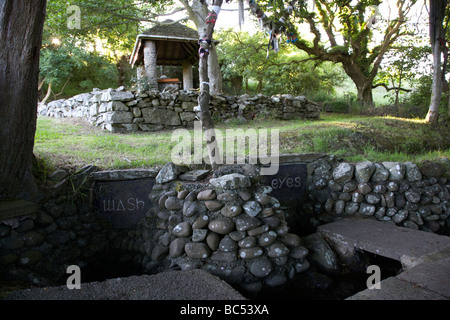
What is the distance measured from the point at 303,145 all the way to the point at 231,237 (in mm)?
2692

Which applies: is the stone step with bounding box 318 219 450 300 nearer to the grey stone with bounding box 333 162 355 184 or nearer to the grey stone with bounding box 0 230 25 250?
the grey stone with bounding box 333 162 355 184

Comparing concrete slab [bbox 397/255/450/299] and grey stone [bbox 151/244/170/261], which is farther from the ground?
concrete slab [bbox 397/255/450/299]

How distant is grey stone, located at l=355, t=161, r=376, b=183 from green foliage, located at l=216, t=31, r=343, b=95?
360 inches

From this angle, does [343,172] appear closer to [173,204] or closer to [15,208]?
[173,204]

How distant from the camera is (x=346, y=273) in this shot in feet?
11.4

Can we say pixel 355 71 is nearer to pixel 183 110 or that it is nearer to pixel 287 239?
pixel 183 110

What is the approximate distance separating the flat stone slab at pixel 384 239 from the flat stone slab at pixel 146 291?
179 centimetres

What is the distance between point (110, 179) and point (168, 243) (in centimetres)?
112

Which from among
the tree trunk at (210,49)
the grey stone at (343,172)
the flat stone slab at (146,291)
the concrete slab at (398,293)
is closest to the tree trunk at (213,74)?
the tree trunk at (210,49)

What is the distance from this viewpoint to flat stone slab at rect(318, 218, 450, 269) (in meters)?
3.09

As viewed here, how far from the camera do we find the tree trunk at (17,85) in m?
2.81

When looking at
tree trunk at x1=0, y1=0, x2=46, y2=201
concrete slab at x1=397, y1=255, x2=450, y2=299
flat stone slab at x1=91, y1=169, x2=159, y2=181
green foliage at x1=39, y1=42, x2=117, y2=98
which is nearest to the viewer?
concrete slab at x1=397, y1=255, x2=450, y2=299

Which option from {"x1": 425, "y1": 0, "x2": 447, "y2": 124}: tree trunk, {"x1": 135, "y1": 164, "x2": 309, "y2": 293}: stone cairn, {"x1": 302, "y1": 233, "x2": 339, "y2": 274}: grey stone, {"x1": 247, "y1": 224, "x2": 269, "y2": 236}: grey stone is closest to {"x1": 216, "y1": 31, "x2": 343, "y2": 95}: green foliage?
{"x1": 425, "y1": 0, "x2": 447, "y2": 124}: tree trunk
